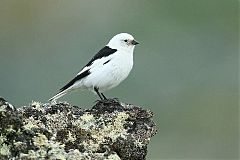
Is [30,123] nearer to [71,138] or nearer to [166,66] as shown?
[71,138]

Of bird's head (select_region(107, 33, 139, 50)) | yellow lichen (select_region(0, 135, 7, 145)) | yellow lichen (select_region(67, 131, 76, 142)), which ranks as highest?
bird's head (select_region(107, 33, 139, 50))

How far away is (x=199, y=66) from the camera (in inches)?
841

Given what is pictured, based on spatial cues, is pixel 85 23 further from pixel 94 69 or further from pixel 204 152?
pixel 94 69

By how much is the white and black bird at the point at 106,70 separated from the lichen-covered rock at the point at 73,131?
266 centimetres

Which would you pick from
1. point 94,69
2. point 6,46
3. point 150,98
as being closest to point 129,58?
point 94,69

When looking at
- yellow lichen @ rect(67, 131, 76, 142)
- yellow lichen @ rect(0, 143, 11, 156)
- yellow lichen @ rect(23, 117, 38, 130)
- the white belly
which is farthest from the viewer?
the white belly

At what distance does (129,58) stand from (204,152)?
15.2ft

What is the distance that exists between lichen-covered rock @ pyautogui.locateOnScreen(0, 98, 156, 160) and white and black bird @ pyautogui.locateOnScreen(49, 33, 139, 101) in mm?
2656

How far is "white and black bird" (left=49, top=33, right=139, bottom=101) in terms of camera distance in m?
9.45

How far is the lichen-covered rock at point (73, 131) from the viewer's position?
507cm

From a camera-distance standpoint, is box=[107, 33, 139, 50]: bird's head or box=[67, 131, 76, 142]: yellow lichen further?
box=[107, 33, 139, 50]: bird's head

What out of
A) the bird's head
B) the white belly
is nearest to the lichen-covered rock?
the white belly

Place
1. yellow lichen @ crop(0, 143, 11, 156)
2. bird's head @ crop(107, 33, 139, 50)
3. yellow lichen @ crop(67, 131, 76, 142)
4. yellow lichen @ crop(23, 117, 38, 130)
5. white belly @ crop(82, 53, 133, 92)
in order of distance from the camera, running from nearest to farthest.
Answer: yellow lichen @ crop(0, 143, 11, 156)
yellow lichen @ crop(23, 117, 38, 130)
yellow lichen @ crop(67, 131, 76, 142)
white belly @ crop(82, 53, 133, 92)
bird's head @ crop(107, 33, 139, 50)

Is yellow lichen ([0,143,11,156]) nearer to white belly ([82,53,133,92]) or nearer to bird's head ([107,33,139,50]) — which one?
white belly ([82,53,133,92])
